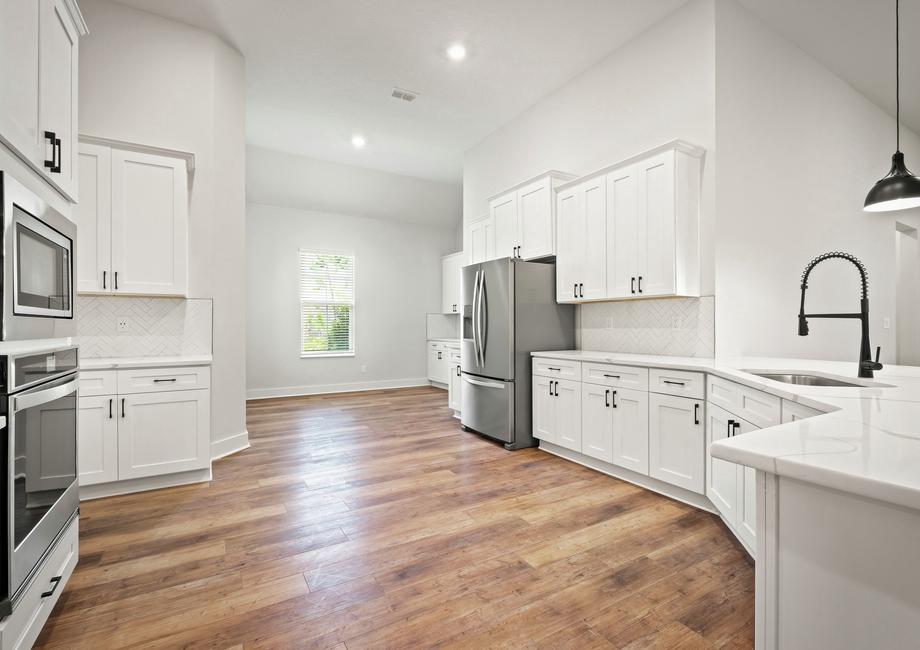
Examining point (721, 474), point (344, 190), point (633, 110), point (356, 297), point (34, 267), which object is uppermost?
point (344, 190)

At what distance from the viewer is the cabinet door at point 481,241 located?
18.4 ft

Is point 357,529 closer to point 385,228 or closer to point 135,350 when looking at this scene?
point 135,350

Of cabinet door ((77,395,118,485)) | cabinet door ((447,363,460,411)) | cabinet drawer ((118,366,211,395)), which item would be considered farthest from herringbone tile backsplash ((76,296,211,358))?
cabinet door ((447,363,460,411))

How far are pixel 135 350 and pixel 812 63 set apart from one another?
624 cm

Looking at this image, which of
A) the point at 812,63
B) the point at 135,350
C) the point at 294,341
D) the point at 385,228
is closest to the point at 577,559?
the point at 135,350

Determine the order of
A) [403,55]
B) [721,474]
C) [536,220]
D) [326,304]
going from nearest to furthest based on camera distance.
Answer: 1. [721,474]
2. [403,55]
3. [536,220]
4. [326,304]

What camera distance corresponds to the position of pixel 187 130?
12.2 feet

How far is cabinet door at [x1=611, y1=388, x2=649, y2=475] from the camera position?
3.10m

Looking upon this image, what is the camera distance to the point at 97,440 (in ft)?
9.64

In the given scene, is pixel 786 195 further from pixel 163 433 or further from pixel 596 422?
pixel 163 433

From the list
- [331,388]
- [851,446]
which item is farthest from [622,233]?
[331,388]

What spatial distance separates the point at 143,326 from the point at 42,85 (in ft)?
7.54

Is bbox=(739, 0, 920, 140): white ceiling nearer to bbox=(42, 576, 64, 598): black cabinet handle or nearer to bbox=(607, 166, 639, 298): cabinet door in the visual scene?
bbox=(607, 166, 639, 298): cabinet door

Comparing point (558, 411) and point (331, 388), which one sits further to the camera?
point (331, 388)
